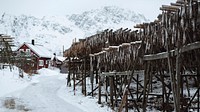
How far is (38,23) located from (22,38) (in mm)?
→ 36800

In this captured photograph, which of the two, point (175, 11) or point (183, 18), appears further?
point (175, 11)

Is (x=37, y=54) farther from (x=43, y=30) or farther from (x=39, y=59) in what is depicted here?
(x=43, y=30)

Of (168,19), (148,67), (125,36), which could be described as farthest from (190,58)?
(125,36)

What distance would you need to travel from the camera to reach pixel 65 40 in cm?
14888

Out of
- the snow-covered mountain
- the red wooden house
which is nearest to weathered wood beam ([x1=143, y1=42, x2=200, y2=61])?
the red wooden house

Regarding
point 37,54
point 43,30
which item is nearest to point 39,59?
point 37,54

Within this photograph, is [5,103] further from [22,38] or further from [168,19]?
[22,38]

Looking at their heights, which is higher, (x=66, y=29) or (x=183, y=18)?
(x=66, y=29)

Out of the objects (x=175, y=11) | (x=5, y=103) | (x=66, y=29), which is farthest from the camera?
(x=66, y=29)

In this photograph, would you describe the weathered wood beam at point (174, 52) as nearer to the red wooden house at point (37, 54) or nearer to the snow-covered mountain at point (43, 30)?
the red wooden house at point (37, 54)

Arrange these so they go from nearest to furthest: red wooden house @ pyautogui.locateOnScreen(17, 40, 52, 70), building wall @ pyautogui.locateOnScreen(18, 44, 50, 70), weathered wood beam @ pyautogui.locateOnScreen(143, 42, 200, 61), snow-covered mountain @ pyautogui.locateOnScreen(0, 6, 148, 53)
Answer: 1. weathered wood beam @ pyautogui.locateOnScreen(143, 42, 200, 61)
2. building wall @ pyautogui.locateOnScreen(18, 44, 50, 70)
3. red wooden house @ pyautogui.locateOnScreen(17, 40, 52, 70)
4. snow-covered mountain @ pyautogui.locateOnScreen(0, 6, 148, 53)

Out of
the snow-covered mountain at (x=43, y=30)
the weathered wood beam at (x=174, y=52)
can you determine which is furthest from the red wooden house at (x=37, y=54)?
the snow-covered mountain at (x=43, y=30)

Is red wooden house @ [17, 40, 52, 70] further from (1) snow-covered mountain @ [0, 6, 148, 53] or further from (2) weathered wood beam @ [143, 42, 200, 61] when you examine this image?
(1) snow-covered mountain @ [0, 6, 148, 53]

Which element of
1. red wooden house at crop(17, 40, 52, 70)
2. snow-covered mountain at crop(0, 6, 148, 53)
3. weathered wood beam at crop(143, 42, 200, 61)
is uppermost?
snow-covered mountain at crop(0, 6, 148, 53)
